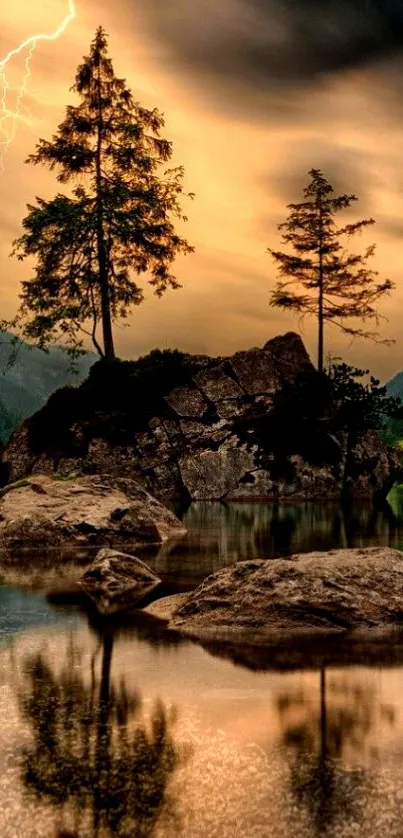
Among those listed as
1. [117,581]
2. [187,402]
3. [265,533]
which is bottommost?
[117,581]

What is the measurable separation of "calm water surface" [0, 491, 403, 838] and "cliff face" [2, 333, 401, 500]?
86.5ft

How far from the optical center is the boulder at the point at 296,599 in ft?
27.1

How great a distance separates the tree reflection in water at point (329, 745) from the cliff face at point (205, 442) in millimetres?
27862

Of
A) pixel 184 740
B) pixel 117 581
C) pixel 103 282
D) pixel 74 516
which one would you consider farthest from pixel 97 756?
pixel 103 282

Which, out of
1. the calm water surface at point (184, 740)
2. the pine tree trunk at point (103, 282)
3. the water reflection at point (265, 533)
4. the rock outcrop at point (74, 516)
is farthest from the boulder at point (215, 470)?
the calm water surface at point (184, 740)

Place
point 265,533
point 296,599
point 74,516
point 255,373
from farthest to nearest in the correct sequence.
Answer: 1. point 255,373
2. point 265,533
3. point 74,516
4. point 296,599

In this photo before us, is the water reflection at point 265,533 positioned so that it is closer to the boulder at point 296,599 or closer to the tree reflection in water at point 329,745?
the boulder at point 296,599

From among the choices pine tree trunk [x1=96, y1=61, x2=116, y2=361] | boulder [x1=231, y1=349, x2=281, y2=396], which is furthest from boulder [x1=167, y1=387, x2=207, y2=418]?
pine tree trunk [x1=96, y1=61, x2=116, y2=361]

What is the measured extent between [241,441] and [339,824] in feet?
103

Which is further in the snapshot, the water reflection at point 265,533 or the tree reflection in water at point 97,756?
the water reflection at point 265,533

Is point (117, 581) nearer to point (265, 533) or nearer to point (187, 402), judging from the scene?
point (265, 533)

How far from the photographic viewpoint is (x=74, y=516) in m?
15.9

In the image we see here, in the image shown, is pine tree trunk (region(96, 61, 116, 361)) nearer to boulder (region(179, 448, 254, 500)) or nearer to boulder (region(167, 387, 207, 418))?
boulder (region(167, 387, 207, 418))

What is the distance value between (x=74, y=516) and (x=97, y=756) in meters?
11.3
